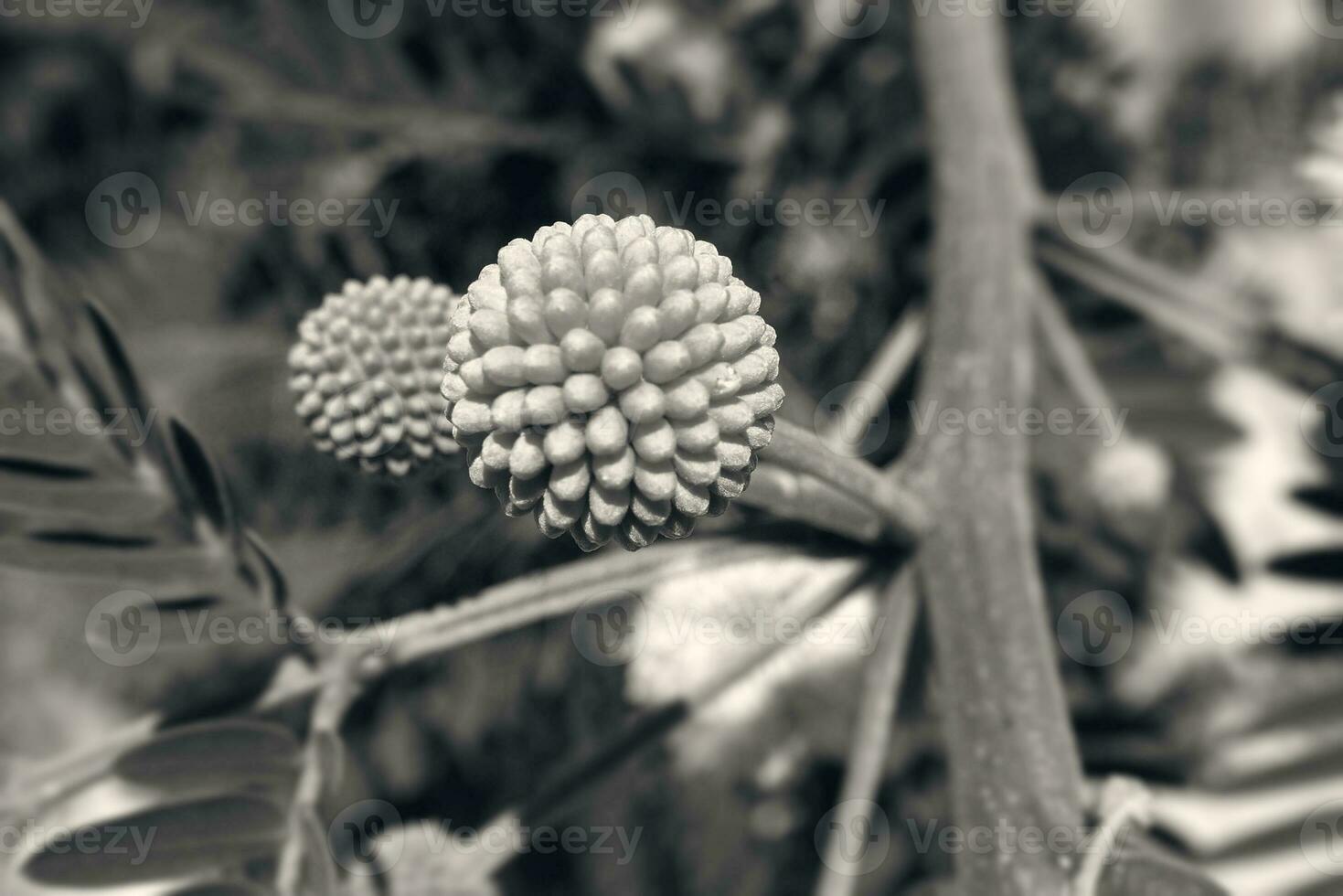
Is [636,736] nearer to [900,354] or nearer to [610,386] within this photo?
[610,386]

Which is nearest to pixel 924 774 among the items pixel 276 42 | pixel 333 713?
pixel 333 713

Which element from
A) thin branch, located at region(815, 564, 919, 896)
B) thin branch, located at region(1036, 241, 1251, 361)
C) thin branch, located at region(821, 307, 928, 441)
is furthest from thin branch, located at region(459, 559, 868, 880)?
thin branch, located at region(1036, 241, 1251, 361)

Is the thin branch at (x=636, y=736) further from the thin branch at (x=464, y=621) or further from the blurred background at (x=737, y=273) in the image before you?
the blurred background at (x=737, y=273)

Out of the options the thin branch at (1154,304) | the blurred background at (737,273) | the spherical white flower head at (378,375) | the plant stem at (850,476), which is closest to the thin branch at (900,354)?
the blurred background at (737,273)

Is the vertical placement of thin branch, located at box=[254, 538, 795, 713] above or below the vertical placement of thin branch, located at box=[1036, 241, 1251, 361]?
below

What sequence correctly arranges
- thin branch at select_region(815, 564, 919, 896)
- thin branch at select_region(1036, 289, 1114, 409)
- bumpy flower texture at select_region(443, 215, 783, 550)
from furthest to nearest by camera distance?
1. thin branch at select_region(1036, 289, 1114, 409)
2. thin branch at select_region(815, 564, 919, 896)
3. bumpy flower texture at select_region(443, 215, 783, 550)

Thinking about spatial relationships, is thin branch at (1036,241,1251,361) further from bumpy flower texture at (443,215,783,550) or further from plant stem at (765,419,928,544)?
bumpy flower texture at (443,215,783,550)
